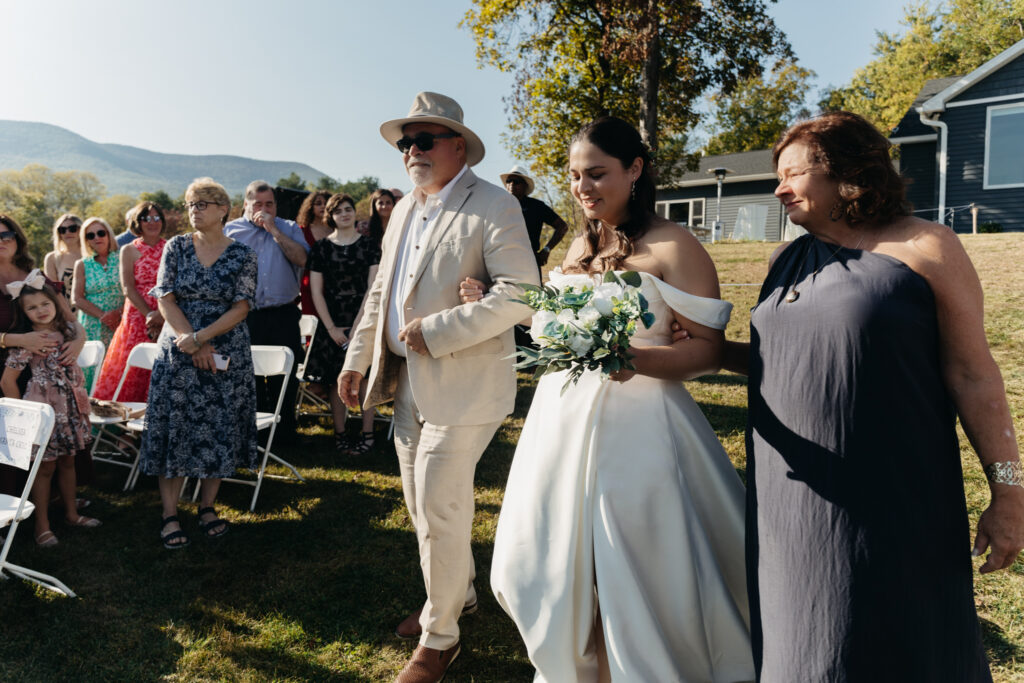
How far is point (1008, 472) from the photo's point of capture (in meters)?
1.84

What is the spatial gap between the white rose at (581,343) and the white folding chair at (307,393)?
5120 millimetres

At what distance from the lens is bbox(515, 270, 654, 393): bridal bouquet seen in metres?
2.06

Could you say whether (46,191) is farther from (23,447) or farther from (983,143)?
(23,447)

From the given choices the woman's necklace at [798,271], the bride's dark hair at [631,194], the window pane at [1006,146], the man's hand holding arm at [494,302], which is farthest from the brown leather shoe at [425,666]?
the window pane at [1006,146]

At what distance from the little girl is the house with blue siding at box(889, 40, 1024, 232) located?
17.9 metres

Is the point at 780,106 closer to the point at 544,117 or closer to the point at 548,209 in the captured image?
the point at 544,117

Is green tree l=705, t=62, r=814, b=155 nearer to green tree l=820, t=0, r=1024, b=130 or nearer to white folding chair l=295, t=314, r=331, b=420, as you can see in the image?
green tree l=820, t=0, r=1024, b=130

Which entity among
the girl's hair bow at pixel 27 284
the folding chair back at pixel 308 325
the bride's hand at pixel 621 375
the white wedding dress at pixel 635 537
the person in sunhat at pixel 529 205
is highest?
the person in sunhat at pixel 529 205

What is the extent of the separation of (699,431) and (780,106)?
44279mm

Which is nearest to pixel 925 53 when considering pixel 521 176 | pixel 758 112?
pixel 758 112

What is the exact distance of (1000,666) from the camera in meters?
2.91

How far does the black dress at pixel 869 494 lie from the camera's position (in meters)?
1.81

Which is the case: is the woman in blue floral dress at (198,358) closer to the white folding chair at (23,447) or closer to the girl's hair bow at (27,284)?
the white folding chair at (23,447)

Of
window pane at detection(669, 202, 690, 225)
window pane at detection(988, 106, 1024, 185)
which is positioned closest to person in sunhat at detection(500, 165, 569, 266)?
window pane at detection(988, 106, 1024, 185)
